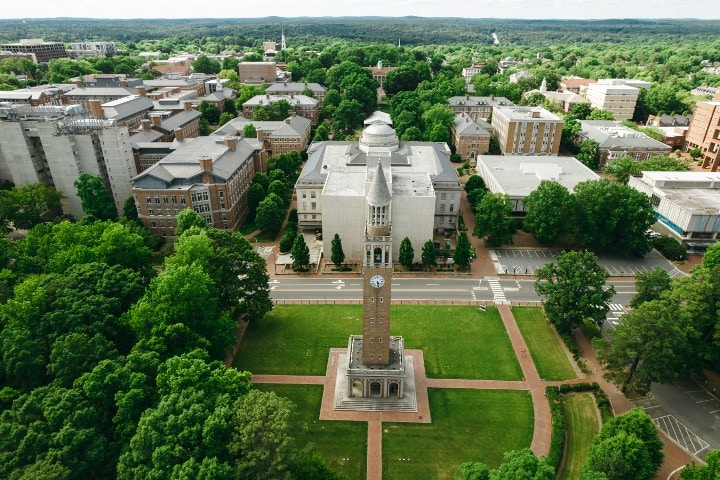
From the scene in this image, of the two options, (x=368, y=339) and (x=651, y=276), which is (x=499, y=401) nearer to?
(x=368, y=339)

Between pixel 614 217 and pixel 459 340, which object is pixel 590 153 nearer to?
pixel 614 217

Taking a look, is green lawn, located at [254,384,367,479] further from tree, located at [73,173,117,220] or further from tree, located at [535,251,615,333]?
tree, located at [73,173,117,220]

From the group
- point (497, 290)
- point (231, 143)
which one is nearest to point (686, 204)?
point (497, 290)

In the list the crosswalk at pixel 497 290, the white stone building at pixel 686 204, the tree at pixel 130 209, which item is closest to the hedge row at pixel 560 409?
Answer: the crosswalk at pixel 497 290

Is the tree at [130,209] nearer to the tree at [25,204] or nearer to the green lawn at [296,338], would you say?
the tree at [25,204]

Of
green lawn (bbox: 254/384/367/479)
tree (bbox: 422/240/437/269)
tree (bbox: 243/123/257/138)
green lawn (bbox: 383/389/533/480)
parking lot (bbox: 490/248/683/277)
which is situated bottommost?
parking lot (bbox: 490/248/683/277)

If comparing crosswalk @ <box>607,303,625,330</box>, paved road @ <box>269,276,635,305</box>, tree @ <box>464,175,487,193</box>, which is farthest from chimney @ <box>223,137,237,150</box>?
crosswalk @ <box>607,303,625,330</box>

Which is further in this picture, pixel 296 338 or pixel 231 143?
pixel 231 143
